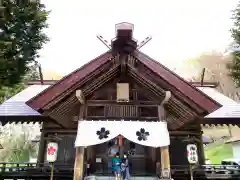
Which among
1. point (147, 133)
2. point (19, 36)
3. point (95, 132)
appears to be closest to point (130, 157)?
point (147, 133)

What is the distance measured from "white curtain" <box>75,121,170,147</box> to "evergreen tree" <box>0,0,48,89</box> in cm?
424

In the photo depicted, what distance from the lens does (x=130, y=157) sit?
398 inches

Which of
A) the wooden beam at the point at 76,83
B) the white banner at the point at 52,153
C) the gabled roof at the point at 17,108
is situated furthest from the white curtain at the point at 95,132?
the gabled roof at the point at 17,108

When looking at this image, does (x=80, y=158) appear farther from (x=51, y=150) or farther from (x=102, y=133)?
(x=51, y=150)

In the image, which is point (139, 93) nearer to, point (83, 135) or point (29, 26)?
point (83, 135)

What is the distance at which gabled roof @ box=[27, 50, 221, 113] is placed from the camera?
734 cm

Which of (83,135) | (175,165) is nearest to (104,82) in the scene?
(83,135)

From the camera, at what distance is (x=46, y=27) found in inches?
450

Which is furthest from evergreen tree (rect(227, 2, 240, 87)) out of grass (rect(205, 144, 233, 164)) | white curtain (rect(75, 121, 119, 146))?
grass (rect(205, 144, 233, 164))

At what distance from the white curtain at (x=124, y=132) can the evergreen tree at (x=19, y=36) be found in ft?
13.9

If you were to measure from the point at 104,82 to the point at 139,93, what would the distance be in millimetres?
1533

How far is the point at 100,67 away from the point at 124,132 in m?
2.29

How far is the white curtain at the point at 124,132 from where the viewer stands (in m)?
7.40

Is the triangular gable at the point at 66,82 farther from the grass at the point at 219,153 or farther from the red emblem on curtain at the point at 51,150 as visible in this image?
the grass at the point at 219,153
